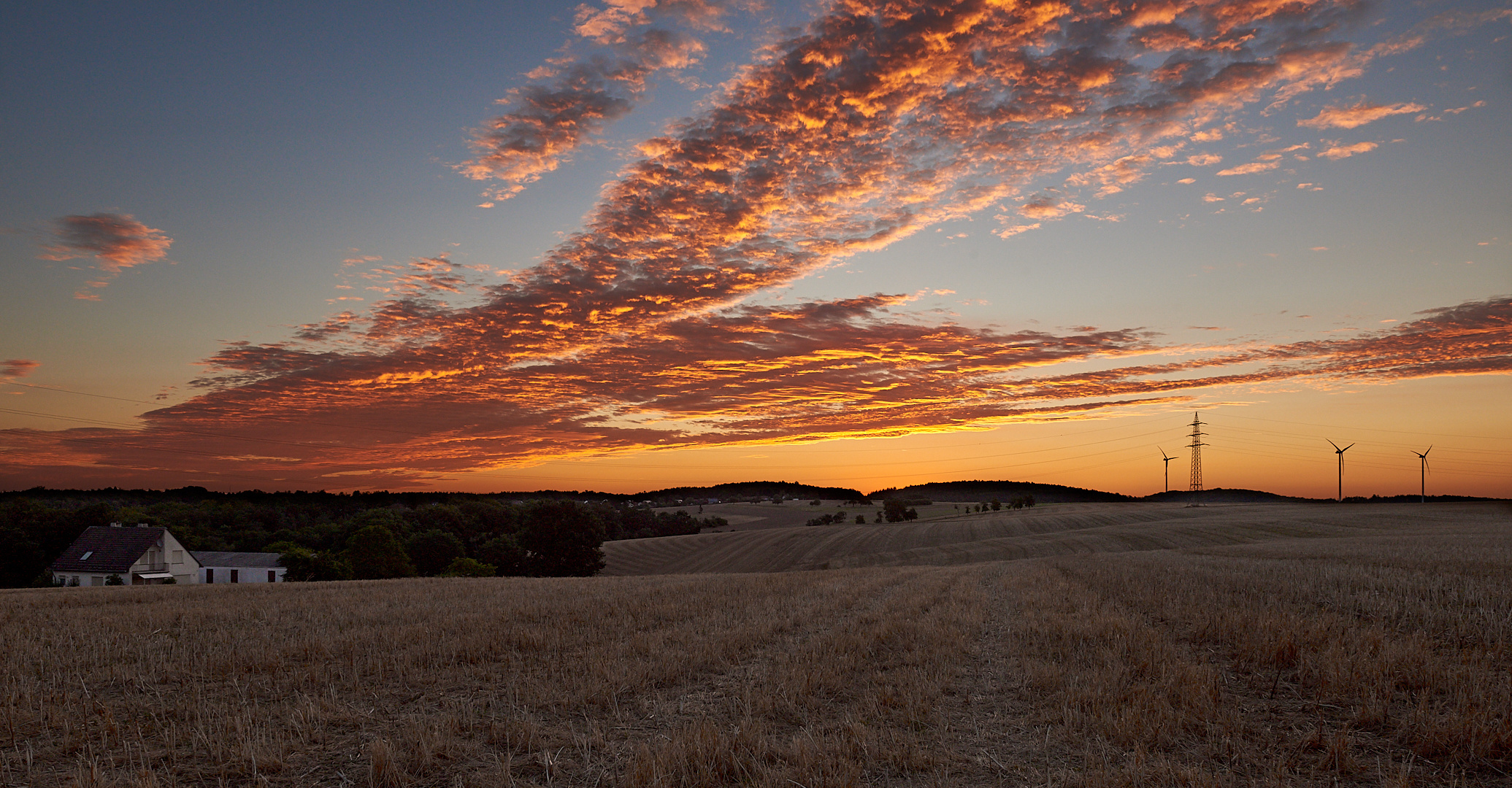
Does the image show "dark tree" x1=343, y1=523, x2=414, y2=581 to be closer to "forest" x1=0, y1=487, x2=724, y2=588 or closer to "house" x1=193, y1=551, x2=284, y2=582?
"forest" x1=0, y1=487, x2=724, y2=588

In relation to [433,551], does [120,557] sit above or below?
above

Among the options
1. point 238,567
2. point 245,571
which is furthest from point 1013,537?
point 238,567

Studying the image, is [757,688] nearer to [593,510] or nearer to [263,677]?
[263,677]

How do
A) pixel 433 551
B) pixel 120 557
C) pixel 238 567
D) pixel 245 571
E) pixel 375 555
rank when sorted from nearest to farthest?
pixel 375 555
pixel 120 557
pixel 433 551
pixel 245 571
pixel 238 567

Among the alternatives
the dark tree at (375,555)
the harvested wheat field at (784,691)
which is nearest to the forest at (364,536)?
the dark tree at (375,555)

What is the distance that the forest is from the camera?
69125mm

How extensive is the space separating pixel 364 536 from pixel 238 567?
33.0 meters

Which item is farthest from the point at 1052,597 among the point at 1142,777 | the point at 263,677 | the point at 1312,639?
the point at 263,677

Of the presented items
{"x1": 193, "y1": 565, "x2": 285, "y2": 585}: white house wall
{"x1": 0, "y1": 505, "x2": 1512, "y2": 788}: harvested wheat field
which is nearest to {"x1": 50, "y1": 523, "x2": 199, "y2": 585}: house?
{"x1": 193, "y1": 565, "x2": 285, "y2": 585}: white house wall

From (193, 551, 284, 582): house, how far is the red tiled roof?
1341 cm

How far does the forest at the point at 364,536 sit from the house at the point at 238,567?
217 centimetres

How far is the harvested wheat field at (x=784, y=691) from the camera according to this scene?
7109mm

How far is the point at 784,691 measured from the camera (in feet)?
32.3

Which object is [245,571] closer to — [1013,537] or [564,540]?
[564,540]
